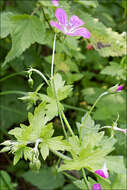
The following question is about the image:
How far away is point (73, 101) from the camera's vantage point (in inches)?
71.7

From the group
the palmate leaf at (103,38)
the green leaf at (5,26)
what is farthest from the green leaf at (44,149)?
the palmate leaf at (103,38)

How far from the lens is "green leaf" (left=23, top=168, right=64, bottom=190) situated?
163 cm

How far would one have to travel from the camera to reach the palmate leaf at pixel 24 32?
1.32 meters

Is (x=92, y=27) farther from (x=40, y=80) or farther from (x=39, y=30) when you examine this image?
(x=40, y=80)

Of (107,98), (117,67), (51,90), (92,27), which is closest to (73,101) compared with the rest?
(107,98)

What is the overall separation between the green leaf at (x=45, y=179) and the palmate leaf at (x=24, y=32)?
2.69 ft

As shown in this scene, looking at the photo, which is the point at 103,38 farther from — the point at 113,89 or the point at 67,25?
the point at 113,89

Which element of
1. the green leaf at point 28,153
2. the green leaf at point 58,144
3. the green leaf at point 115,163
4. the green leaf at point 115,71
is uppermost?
the green leaf at point 115,71

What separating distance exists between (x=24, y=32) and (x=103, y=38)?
1.80 ft

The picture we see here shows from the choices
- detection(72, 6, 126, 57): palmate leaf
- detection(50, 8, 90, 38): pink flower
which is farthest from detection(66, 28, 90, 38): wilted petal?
detection(72, 6, 126, 57): palmate leaf

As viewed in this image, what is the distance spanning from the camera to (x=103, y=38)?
1.65 m

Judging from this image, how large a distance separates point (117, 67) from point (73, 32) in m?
0.57

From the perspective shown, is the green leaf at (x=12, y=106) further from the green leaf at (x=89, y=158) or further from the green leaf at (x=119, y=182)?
the green leaf at (x=89, y=158)

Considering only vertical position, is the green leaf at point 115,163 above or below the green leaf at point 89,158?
below
